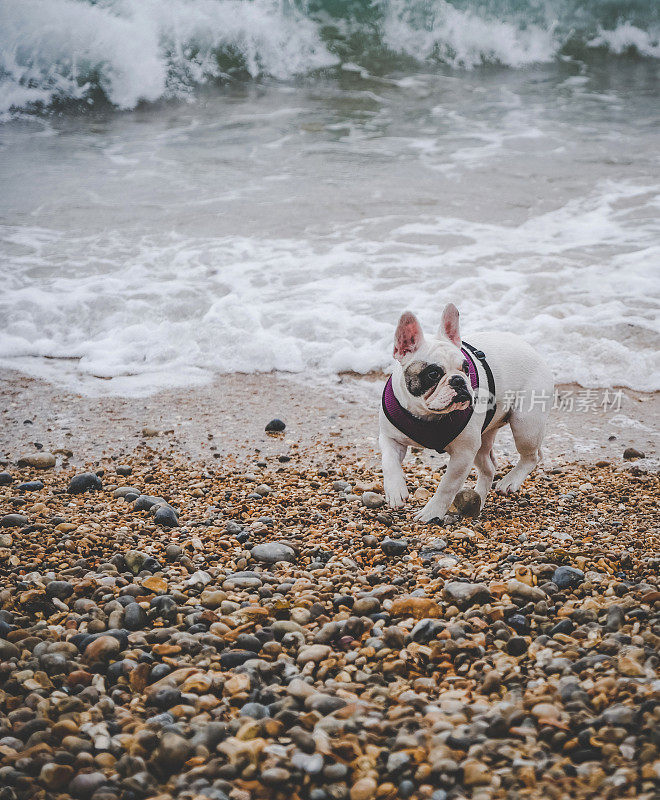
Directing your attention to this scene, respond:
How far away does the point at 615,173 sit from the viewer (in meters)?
12.1

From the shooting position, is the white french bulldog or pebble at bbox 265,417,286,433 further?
pebble at bbox 265,417,286,433

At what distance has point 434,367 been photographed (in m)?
3.58

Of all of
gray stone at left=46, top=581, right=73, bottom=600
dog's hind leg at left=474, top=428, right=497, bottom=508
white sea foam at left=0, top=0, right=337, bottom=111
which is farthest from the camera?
white sea foam at left=0, top=0, right=337, bottom=111

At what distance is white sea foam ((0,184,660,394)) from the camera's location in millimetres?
7074

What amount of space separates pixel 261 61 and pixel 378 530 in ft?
55.6

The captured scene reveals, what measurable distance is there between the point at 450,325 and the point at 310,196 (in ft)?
27.2

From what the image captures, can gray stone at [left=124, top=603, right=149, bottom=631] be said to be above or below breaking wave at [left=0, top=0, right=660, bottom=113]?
below

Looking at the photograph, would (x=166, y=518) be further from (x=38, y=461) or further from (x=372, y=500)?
(x=38, y=461)

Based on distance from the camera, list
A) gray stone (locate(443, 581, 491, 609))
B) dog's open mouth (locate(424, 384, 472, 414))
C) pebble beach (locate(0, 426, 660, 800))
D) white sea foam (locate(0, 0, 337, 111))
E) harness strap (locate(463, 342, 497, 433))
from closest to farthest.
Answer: pebble beach (locate(0, 426, 660, 800))
gray stone (locate(443, 581, 491, 609))
dog's open mouth (locate(424, 384, 472, 414))
harness strap (locate(463, 342, 497, 433))
white sea foam (locate(0, 0, 337, 111))

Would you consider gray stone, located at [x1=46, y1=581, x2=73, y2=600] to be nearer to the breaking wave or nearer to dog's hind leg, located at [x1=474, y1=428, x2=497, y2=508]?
dog's hind leg, located at [x1=474, y1=428, x2=497, y2=508]

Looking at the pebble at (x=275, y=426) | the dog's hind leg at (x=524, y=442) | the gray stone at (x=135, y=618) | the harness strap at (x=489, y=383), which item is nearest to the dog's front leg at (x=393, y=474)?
the harness strap at (x=489, y=383)

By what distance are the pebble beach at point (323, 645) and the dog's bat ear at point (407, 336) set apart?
40.4 inches

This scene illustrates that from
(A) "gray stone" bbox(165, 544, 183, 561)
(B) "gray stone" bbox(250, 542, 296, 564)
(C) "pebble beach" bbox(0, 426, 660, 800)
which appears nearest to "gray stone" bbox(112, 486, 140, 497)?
(C) "pebble beach" bbox(0, 426, 660, 800)

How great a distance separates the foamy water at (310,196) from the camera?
750 cm
